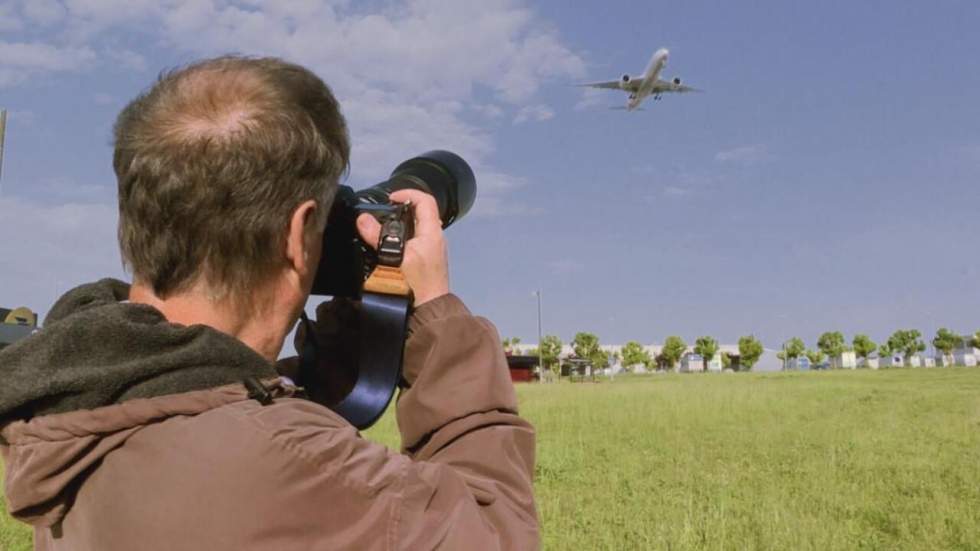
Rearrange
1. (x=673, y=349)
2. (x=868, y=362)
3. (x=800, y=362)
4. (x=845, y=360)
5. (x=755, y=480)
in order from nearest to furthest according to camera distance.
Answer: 1. (x=755, y=480)
2. (x=673, y=349)
3. (x=845, y=360)
4. (x=800, y=362)
5. (x=868, y=362)

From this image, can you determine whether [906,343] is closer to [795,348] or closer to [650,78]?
[795,348]

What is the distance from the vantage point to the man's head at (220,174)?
105cm

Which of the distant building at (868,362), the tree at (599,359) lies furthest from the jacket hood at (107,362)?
the distant building at (868,362)

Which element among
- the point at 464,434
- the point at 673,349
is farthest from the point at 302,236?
the point at 673,349

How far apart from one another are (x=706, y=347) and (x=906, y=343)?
1055 inches

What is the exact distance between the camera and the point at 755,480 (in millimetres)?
8812

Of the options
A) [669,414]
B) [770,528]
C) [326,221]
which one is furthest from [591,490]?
[669,414]

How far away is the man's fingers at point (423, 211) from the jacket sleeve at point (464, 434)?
12 cm

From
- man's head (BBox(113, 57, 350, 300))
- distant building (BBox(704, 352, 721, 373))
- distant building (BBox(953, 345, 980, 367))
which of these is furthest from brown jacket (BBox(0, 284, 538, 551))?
distant building (BBox(953, 345, 980, 367))

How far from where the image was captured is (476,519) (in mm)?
1012

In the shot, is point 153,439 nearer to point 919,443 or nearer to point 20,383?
point 20,383

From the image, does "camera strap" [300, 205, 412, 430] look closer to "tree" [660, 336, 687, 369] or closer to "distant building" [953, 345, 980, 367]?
"tree" [660, 336, 687, 369]

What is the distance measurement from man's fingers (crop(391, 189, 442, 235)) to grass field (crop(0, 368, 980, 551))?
4888 millimetres

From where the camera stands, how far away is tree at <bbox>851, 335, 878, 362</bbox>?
104 metres
